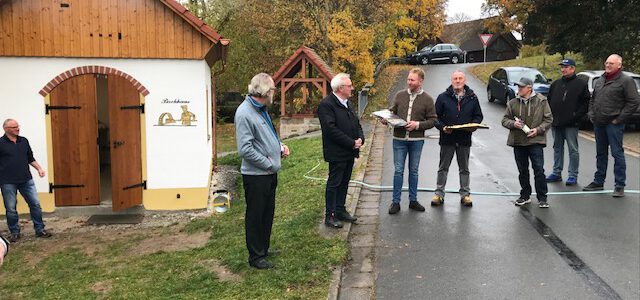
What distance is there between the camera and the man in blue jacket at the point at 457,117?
7.35 metres

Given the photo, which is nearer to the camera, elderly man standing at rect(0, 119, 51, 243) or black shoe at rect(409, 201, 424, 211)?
black shoe at rect(409, 201, 424, 211)

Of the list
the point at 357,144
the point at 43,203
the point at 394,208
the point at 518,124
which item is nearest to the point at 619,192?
the point at 518,124

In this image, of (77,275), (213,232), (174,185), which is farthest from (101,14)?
(77,275)

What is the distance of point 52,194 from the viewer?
10.3 metres

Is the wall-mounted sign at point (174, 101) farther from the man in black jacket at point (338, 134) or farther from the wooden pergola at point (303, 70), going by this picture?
the wooden pergola at point (303, 70)

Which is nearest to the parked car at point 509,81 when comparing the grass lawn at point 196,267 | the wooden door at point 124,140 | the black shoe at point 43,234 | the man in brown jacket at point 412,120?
the grass lawn at point 196,267

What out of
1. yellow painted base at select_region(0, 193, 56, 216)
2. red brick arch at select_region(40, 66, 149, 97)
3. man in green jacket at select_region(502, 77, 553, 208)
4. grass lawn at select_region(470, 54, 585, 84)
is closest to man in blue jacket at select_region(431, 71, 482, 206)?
man in green jacket at select_region(502, 77, 553, 208)

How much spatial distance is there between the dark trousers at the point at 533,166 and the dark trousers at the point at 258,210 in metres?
3.74

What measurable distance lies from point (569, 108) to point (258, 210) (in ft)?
18.7

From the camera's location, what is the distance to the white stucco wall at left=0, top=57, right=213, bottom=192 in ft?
33.0

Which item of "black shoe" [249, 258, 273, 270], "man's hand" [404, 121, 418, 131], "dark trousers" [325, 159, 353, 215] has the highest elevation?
"man's hand" [404, 121, 418, 131]

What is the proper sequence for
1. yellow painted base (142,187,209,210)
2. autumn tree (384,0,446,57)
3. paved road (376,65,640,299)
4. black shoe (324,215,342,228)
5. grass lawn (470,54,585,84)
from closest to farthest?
paved road (376,65,640,299), black shoe (324,215,342,228), yellow painted base (142,187,209,210), autumn tree (384,0,446,57), grass lawn (470,54,585,84)

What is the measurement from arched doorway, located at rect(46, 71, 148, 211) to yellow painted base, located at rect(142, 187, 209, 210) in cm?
18

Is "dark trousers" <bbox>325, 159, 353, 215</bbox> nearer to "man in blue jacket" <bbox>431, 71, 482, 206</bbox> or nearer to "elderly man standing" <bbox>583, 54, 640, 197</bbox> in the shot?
"man in blue jacket" <bbox>431, 71, 482, 206</bbox>
